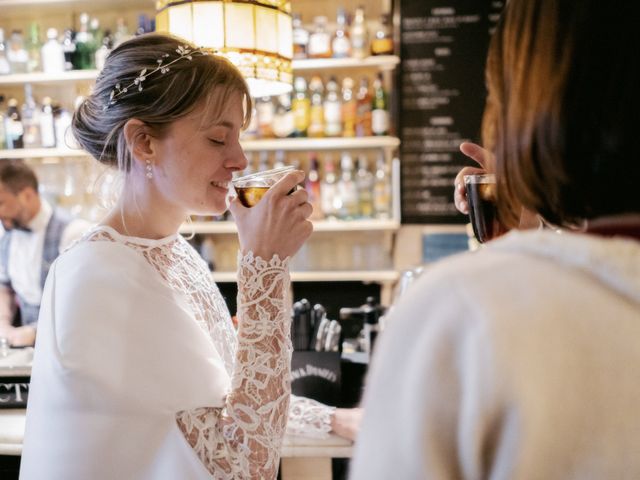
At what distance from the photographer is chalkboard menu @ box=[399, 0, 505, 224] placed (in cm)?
Answer: 352

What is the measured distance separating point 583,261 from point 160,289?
85cm

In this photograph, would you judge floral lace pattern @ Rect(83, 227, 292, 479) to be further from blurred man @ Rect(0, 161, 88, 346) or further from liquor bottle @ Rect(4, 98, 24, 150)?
liquor bottle @ Rect(4, 98, 24, 150)

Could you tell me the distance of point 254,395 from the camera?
1.11m

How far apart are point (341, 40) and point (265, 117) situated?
63cm

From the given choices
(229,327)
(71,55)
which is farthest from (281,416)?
(71,55)

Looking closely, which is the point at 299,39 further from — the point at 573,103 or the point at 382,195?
the point at 573,103

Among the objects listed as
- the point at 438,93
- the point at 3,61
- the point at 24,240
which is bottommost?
the point at 24,240

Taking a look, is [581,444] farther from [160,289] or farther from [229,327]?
[229,327]

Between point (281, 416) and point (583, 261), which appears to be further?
point (281, 416)

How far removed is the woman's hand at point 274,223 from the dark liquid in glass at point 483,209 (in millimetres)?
327

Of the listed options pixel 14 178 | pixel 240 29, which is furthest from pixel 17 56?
pixel 240 29

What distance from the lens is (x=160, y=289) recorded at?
114 centimetres

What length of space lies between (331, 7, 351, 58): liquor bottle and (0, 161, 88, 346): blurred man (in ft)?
5.74

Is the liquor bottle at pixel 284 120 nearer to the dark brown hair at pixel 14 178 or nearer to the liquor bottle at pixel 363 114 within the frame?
the liquor bottle at pixel 363 114
